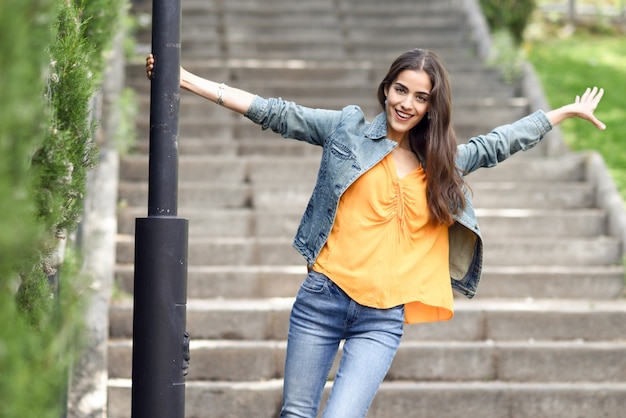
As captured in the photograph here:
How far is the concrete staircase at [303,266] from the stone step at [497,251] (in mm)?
10

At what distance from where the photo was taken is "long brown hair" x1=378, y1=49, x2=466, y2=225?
157 inches

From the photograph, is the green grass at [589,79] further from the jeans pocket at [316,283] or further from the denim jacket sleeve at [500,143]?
the jeans pocket at [316,283]

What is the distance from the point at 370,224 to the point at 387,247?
0.35 ft

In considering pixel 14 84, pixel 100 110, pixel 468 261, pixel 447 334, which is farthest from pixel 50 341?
pixel 100 110

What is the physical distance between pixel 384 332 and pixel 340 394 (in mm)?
297

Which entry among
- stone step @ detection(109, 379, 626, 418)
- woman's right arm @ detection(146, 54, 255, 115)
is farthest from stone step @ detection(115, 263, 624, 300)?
woman's right arm @ detection(146, 54, 255, 115)

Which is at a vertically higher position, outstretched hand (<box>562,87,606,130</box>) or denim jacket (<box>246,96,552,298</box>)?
outstretched hand (<box>562,87,606,130</box>)

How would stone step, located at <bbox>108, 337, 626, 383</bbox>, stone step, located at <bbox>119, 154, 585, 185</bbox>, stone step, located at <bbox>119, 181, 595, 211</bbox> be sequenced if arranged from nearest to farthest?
1. stone step, located at <bbox>108, 337, 626, 383</bbox>
2. stone step, located at <bbox>119, 181, 595, 211</bbox>
3. stone step, located at <bbox>119, 154, 585, 185</bbox>

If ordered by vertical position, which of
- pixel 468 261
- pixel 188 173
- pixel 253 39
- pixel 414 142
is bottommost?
pixel 468 261

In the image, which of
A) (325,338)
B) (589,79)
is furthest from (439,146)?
(589,79)

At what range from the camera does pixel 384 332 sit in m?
3.93

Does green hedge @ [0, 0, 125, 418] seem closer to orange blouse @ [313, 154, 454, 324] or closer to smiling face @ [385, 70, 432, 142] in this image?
orange blouse @ [313, 154, 454, 324]

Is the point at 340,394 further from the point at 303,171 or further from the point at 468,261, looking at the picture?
the point at 303,171

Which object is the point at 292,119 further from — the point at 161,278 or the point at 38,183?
the point at 38,183
